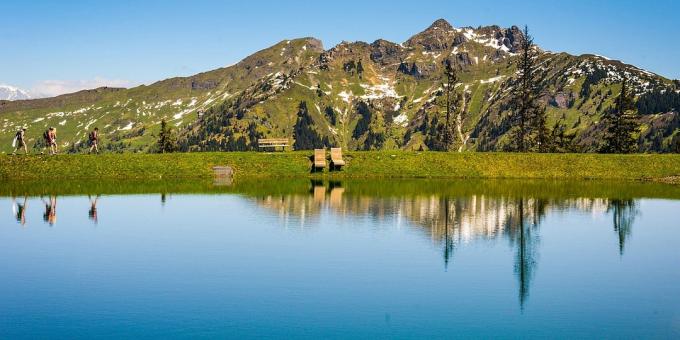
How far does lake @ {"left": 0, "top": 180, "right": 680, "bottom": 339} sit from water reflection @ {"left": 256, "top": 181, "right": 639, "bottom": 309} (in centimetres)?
25

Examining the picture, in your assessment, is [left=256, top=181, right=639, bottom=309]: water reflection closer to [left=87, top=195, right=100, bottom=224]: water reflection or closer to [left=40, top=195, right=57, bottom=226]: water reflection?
[left=87, top=195, right=100, bottom=224]: water reflection

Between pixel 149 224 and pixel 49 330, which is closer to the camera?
pixel 49 330

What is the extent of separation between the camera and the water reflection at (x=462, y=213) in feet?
148

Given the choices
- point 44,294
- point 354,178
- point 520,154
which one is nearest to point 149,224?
point 44,294

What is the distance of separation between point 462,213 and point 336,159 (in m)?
44.9

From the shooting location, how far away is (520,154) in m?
111

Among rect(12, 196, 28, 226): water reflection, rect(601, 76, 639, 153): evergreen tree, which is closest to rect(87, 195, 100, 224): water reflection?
rect(12, 196, 28, 226): water reflection

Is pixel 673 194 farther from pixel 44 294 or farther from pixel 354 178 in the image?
pixel 44 294

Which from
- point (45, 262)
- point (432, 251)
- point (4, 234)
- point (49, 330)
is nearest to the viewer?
point (49, 330)

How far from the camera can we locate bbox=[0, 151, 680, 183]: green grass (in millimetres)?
94625

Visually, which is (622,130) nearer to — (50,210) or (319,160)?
(319,160)

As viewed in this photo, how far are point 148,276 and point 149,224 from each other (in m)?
18.0

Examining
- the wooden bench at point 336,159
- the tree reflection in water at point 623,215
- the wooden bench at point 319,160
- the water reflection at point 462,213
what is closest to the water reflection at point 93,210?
the water reflection at point 462,213

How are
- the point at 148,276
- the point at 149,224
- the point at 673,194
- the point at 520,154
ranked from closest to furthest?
the point at 148,276 → the point at 149,224 → the point at 673,194 → the point at 520,154
